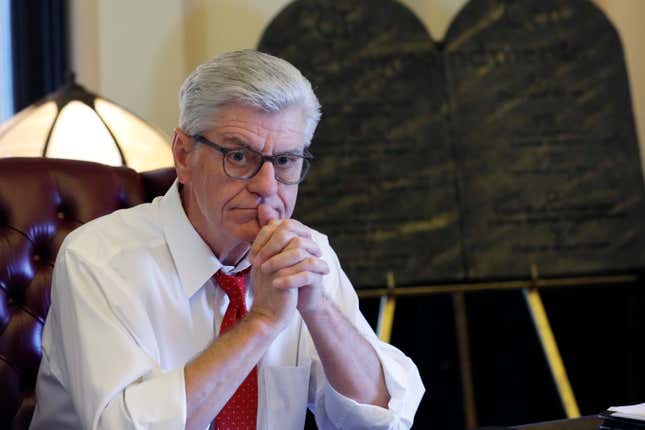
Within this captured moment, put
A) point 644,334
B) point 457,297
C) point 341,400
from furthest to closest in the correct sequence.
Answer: point 644,334 → point 457,297 → point 341,400

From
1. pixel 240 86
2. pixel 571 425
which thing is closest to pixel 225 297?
pixel 240 86

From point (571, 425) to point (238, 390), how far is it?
595 millimetres

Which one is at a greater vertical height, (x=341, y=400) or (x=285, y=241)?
(x=285, y=241)

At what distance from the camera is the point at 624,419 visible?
1.62 metres

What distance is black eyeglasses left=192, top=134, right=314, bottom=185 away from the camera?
180 centimetres

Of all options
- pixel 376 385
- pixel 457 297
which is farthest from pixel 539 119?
pixel 376 385

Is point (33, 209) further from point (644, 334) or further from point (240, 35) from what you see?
point (644, 334)

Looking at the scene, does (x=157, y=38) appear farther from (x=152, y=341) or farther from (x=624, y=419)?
(x=624, y=419)

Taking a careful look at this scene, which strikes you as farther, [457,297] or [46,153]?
[457,297]

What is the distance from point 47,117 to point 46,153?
0.18 meters

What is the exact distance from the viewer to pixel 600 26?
13.2ft

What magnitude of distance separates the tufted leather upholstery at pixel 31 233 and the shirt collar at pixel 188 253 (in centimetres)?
36

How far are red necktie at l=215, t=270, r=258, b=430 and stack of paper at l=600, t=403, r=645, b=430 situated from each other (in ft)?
2.04

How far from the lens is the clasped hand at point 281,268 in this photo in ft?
5.58
